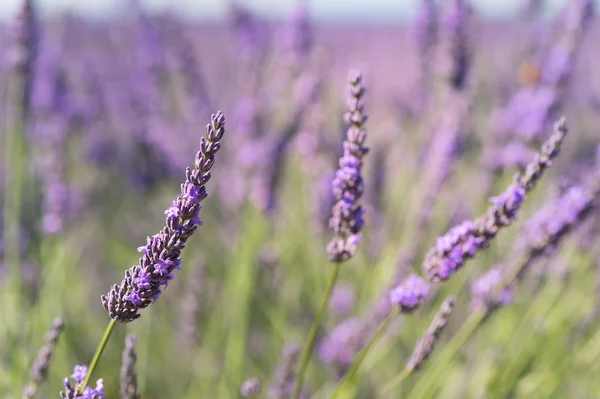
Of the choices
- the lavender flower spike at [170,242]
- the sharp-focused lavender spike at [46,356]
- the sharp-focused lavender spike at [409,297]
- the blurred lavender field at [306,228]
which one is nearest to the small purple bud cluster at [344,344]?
the blurred lavender field at [306,228]

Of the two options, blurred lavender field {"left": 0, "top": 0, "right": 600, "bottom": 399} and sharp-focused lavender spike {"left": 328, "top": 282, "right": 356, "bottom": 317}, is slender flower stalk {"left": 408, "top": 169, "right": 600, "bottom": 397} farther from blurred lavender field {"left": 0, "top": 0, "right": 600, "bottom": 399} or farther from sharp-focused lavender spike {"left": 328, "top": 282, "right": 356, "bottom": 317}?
sharp-focused lavender spike {"left": 328, "top": 282, "right": 356, "bottom": 317}

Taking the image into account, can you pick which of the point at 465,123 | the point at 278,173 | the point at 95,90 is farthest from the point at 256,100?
the point at 95,90

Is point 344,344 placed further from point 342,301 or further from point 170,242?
point 170,242

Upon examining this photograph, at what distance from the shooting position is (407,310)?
1.01 metres

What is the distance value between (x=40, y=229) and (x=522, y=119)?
6.05 ft

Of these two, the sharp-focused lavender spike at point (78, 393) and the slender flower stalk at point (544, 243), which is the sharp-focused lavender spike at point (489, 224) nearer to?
the slender flower stalk at point (544, 243)

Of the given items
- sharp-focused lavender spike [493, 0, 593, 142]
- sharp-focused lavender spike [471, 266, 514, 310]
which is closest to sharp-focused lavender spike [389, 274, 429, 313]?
sharp-focused lavender spike [471, 266, 514, 310]

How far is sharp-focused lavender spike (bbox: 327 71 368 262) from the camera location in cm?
83

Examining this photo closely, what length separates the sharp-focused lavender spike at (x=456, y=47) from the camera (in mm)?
1995

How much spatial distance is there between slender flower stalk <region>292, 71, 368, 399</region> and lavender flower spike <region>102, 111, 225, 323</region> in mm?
265

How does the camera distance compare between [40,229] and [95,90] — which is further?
[95,90]

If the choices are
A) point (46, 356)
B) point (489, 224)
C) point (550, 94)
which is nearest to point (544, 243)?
point (489, 224)

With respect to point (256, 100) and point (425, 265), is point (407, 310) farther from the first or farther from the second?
point (256, 100)

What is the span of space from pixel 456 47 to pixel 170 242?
62.9 inches
